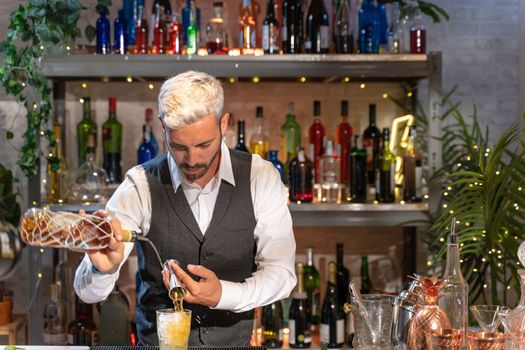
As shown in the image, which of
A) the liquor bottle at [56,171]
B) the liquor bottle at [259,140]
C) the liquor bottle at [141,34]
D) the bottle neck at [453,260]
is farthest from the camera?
the liquor bottle at [259,140]

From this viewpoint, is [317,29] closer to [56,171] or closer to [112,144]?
[112,144]

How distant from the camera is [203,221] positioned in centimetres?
249

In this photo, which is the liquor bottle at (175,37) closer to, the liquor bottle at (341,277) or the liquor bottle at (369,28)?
the liquor bottle at (369,28)

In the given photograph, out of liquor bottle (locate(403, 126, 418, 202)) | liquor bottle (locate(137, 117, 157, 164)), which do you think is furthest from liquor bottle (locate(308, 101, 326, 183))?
liquor bottle (locate(137, 117, 157, 164))

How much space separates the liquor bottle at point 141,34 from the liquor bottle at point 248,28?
421mm

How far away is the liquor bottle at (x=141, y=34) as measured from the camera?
373cm

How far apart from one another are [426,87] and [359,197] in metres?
0.72

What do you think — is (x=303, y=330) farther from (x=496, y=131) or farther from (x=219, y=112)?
(x=219, y=112)

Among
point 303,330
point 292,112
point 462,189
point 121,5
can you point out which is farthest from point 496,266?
point 121,5

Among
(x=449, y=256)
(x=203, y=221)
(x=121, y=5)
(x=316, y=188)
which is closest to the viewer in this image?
(x=449, y=256)

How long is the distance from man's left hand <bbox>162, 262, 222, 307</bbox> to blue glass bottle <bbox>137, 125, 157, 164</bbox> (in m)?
1.86

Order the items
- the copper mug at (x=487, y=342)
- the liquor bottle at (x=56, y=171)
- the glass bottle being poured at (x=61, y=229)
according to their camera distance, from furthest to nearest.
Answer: the liquor bottle at (x=56, y=171)
the copper mug at (x=487, y=342)
the glass bottle being poured at (x=61, y=229)

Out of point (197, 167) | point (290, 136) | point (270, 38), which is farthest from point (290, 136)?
point (197, 167)

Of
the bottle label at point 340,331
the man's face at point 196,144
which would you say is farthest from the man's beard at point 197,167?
the bottle label at point 340,331
